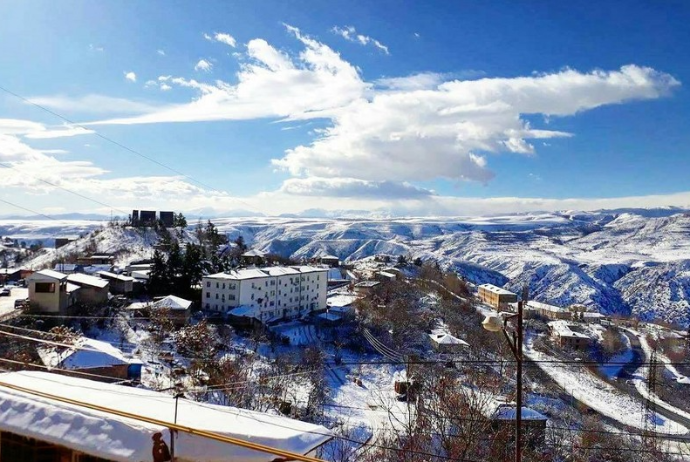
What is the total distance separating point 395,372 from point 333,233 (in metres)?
137

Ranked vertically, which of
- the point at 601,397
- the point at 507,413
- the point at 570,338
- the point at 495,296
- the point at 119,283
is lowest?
the point at 601,397

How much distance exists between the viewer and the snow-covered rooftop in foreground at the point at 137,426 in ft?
12.7

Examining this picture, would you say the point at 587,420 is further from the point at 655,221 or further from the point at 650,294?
the point at 655,221

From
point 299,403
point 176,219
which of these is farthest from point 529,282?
point 299,403

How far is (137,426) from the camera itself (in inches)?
155

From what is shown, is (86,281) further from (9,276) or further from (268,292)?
(9,276)

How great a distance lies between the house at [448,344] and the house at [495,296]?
60.3 ft

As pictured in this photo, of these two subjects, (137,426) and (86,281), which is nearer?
(137,426)

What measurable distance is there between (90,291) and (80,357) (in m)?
10.8

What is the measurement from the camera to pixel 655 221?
14975 cm

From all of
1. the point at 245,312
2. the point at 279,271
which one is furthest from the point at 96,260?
the point at 245,312

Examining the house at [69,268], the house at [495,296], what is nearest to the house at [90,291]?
the house at [69,268]

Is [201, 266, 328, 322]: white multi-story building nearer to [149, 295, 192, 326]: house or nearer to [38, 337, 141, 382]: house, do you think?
[149, 295, 192, 326]: house

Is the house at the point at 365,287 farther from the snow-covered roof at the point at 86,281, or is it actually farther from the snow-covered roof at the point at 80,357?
the snow-covered roof at the point at 80,357
